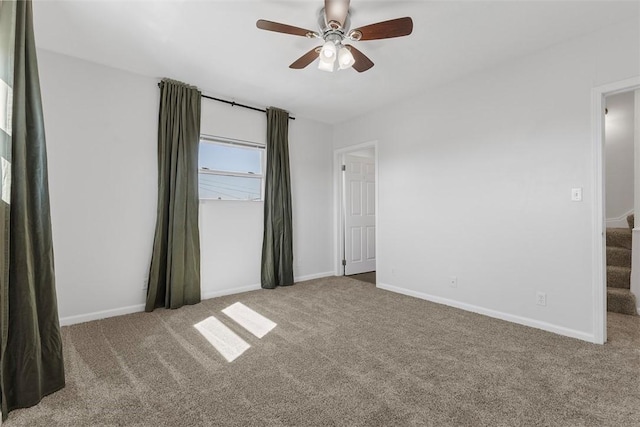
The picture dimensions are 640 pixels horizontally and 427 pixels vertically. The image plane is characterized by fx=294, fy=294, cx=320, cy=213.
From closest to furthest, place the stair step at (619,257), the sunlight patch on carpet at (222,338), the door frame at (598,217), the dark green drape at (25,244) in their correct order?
the dark green drape at (25,244), the sunlight patch on carpet at (222,338), the door frame at (598,217), the stair step at (619,257)

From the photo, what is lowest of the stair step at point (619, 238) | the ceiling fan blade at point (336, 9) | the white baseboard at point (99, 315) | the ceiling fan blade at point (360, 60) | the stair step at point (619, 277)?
the white baseboard at point (99, 315)

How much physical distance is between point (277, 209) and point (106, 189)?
1.98m

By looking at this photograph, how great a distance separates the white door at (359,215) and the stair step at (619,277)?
309 cm

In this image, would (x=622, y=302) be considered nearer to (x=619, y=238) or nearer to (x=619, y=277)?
(x=619, y=277)

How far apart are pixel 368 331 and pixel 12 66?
295 cm

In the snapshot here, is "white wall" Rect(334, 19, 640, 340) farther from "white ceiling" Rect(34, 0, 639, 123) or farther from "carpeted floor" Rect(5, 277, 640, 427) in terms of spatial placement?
"carpeted floor" Rect(5, 277, 640, 427)

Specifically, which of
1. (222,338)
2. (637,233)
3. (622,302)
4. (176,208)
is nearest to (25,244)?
(222,338)

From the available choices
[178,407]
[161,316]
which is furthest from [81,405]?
[161,316]

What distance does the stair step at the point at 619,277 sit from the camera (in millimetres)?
3129

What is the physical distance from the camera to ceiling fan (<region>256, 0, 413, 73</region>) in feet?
6.23

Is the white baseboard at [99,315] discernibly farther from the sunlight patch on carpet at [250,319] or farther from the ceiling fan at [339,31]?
the ceiling fan at [339,31]

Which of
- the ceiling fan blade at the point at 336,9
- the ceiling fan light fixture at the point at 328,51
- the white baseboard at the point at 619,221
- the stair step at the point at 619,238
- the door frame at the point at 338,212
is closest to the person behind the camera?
the ceiling fan blade at the point at 336,9

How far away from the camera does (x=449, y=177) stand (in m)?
3.39

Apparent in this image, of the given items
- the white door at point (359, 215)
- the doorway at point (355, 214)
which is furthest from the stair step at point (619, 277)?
the white door at point (359, 215)
